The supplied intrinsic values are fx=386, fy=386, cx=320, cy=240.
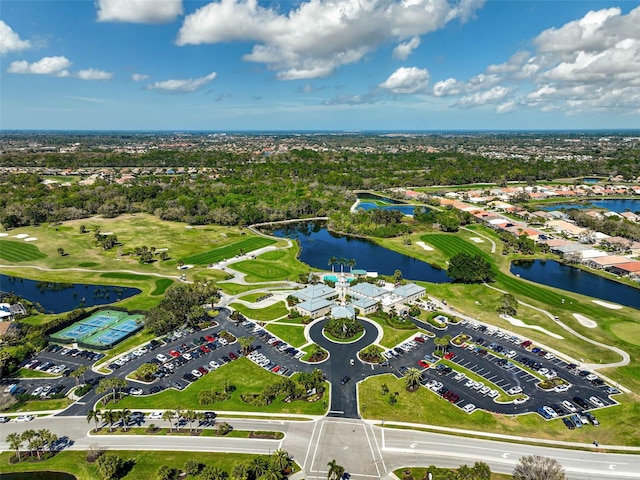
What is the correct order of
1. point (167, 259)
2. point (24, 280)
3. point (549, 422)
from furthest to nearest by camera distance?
point (167, 259) < point (24, 280) < point (549, 422)

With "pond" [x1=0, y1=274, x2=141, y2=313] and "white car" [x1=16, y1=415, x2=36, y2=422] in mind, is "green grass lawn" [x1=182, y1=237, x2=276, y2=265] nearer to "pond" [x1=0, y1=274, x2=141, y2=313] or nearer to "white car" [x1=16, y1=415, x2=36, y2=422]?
"pond" [x1=0, y1=274, x2=141, y2=313]

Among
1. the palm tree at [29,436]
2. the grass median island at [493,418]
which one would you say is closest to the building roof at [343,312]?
the grass median island at [493,418]

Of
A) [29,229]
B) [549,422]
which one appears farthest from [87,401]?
[29,229]

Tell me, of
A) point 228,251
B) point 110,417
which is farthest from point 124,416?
point 228,251

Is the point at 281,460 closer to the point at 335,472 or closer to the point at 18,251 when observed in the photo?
the point at 335,472

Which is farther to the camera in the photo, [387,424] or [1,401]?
[1,401]

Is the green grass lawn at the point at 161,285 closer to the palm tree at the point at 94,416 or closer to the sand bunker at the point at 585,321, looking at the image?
the palm tree at the point at 94,416

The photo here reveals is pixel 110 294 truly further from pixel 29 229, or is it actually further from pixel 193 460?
pixel 29 229
